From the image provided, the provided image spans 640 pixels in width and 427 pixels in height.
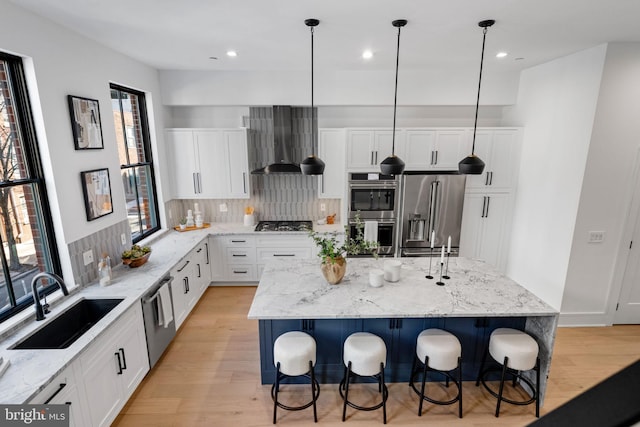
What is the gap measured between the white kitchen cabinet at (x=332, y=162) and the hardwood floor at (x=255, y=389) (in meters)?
2.20

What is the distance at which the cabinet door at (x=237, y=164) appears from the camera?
191 inches

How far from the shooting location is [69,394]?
2.12m

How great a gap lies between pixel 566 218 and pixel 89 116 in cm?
525

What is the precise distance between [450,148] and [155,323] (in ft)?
14.1

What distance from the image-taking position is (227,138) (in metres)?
4.86

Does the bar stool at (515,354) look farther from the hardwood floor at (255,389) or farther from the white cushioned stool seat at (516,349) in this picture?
the hardwood floor at (255,389)

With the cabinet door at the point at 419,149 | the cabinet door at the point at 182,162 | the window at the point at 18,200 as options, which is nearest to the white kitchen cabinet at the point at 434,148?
the cabinet door at the point at 419,149

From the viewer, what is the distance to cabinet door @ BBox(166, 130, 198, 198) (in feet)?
15.9

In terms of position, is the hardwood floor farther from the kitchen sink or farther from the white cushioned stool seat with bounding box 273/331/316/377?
the kitchen sink

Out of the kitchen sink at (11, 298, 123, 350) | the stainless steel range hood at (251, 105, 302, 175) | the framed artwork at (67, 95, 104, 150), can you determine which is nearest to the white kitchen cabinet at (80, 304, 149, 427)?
the kitchen sink at (11, 298, 123, 350)

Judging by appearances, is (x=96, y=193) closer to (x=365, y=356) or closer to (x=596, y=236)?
(x=365, y=356)

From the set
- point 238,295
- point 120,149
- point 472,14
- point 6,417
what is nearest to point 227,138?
point 120,149

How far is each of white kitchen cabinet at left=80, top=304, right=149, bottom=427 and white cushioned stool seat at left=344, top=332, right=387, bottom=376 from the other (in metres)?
1.84

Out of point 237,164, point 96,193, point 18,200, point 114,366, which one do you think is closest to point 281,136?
point 237,164
